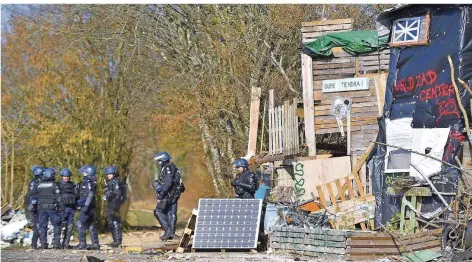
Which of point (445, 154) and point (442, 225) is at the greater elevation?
point (445, 154)

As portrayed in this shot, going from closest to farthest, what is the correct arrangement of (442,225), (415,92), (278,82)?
(442,225), (415,92), (278,82)

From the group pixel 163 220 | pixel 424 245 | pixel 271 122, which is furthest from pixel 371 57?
pixel 424 245

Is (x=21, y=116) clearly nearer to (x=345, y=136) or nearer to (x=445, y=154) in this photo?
(x=345, y=136)

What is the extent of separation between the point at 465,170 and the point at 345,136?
19.2ft

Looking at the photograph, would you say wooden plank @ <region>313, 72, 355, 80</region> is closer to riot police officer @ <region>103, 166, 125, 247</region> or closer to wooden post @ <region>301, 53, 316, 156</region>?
wooden post @ <region>301, 53, 316, 156</region>

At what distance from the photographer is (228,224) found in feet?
63.9

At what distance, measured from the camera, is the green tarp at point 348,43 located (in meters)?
22.3

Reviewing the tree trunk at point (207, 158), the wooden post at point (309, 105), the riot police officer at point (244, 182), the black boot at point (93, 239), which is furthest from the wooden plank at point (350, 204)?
the tree trunk at point (207, 158)

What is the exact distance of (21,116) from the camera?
33.2m

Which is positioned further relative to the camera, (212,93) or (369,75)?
(212,93)

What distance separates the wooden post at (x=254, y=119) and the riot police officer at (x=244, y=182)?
5.73 metres

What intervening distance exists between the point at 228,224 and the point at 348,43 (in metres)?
5.54

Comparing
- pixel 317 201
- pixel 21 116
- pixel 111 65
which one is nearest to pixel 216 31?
pixel 111 65

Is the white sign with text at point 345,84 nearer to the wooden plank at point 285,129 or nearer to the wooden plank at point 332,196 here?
the wooden plank at point 285,129
